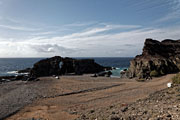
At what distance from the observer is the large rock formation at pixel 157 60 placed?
48156mm

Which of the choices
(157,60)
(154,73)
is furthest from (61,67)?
(157,60)

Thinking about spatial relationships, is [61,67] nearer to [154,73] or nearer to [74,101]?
[154,73]

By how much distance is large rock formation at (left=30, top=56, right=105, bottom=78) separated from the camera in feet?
226

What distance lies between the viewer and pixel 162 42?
60281 millimetres

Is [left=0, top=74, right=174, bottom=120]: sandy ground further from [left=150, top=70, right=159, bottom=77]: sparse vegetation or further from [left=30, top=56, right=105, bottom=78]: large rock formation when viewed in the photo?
[left=30, top=56, right=105, bottom=78]: large rock formation

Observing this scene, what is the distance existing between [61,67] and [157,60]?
155 feet

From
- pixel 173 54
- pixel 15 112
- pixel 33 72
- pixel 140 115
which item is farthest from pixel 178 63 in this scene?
pixel 33 72

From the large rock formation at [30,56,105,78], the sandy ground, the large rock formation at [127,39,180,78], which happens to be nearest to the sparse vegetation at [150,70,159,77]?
the large rock formation at [127,39,180,78]

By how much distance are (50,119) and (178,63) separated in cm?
4789

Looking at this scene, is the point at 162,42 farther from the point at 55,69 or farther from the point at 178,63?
the point at 55,69

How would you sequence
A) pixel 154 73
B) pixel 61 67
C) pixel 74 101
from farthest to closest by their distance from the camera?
pixel 61 67
pixel 154 73
pixel 74 101

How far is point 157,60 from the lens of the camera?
50.4 metres

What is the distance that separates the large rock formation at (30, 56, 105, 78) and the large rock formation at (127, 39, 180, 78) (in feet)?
93.2

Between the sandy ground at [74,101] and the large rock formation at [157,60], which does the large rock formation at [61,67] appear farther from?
the sandy ground at [74,101]
